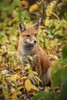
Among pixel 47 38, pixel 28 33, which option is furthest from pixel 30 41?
pixel 47 38

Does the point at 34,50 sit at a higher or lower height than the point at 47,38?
lower

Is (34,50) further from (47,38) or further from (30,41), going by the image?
(47,38)

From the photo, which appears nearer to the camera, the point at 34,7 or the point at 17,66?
the point at 17,66

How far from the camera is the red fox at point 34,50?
5805 millimetres

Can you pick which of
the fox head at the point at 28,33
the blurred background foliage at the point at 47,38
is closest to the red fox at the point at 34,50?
the fox head at the point at 28,33

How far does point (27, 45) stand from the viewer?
6.31m

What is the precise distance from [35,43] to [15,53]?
0.66 metres

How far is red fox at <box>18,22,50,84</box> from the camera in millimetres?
5805

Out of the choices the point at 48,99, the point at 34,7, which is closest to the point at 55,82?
the point at 48,99

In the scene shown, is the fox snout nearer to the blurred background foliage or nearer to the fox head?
the fox head

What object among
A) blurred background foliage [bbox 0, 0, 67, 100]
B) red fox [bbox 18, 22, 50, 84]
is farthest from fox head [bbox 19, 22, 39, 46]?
blurred background foliage [bbox 0, 0, 67, 100]

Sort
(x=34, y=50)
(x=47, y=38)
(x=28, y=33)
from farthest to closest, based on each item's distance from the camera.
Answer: (x=47, y=38) < (x=28, y=33) < (x=34, y=50)

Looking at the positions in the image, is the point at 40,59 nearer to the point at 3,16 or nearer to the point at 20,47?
the point at 20,47

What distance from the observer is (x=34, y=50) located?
5969mm
